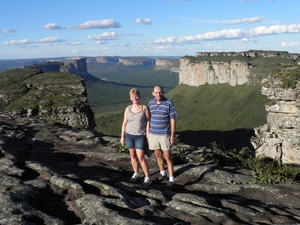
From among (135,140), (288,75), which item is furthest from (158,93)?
(288,75)

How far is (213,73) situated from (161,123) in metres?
162

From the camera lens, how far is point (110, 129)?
12019 cm

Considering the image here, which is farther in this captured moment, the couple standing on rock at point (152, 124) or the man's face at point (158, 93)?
the couple standing on rock at point (152, 124)

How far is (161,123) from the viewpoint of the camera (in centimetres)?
1145

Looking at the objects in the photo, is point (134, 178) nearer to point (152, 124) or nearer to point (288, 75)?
point (152, 124)

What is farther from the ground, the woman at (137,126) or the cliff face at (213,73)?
the woman at (137,126)

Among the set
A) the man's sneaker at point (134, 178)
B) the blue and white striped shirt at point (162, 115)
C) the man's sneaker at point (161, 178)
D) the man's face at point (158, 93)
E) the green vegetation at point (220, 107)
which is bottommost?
the green vegetation at point (220, 107)

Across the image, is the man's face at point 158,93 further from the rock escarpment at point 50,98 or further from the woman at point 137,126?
the rock escarpment at point 50,98

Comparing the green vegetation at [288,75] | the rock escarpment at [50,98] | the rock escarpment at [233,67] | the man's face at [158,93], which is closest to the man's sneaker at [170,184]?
the man's face at [158,93]

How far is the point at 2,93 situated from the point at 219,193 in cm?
5177

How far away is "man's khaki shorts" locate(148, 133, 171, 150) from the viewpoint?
11.5m

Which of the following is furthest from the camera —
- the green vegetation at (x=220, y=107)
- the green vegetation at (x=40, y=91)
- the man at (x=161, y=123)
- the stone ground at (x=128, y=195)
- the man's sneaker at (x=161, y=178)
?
the green vegetation at (x=220, y=107)

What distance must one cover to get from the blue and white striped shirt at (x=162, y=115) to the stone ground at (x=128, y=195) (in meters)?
2.03

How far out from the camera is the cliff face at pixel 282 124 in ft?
86.5
